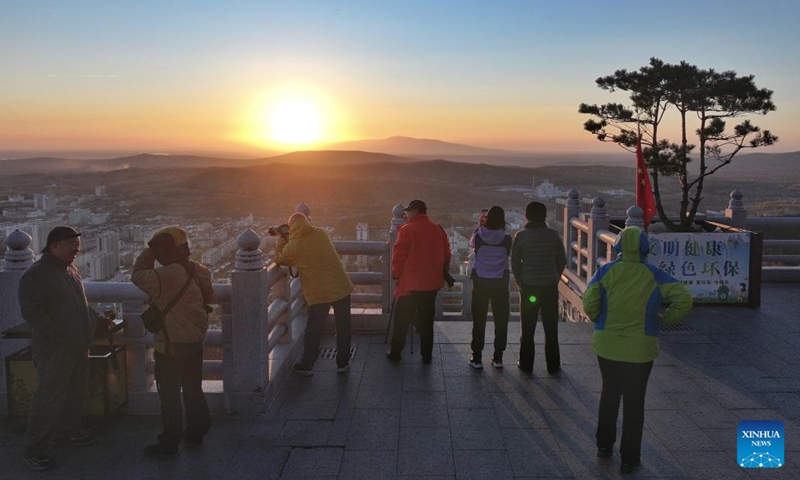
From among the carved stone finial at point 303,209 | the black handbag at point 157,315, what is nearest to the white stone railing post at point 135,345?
the black handbag at point 157,315

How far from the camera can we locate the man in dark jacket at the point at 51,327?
5223 millimetres

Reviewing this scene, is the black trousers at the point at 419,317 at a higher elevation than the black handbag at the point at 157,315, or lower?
lower

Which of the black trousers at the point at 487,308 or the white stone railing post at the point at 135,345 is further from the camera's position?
the black trousers at the point at 487,308

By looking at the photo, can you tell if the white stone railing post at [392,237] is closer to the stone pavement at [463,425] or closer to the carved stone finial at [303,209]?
the stone pavement at [463,425]

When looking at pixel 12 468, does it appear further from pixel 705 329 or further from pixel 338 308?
pixel 705 329

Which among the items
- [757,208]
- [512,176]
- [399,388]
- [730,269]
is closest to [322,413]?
[399,388]

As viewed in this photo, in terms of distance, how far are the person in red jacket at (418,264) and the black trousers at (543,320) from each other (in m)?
1.11

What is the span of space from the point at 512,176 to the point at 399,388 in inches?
2028

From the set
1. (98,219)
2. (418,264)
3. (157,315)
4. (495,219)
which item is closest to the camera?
(157,315)

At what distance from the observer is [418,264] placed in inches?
308

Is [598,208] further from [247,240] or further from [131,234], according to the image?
[131,234]

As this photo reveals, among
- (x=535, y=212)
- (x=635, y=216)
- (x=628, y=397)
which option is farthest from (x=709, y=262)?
(x=628, y=397)

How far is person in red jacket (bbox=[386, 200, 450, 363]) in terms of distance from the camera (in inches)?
307

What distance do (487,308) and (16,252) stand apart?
524cm
